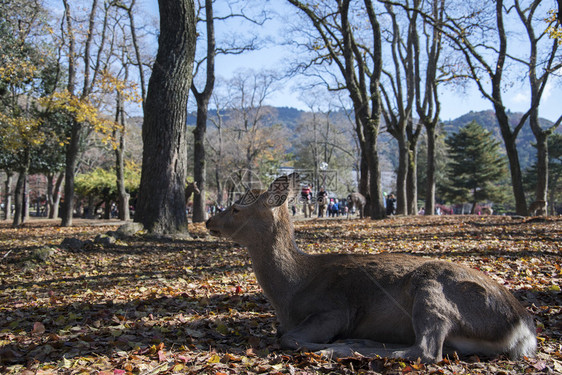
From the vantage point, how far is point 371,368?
354cm

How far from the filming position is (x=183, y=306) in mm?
5879

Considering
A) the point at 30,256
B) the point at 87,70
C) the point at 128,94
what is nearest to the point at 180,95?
the point at 30,256

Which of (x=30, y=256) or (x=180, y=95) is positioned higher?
(x=180, y=95)

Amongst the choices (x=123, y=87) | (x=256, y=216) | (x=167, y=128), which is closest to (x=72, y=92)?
(x=123, y=87)

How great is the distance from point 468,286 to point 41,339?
424 cm

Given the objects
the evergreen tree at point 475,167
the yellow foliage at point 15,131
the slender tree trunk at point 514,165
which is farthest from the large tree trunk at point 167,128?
the evergreen tree at point 475,167

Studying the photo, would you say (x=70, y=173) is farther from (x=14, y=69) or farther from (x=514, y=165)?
(x=514, y=165)

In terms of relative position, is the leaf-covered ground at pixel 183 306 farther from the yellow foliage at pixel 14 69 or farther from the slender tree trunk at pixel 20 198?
the slender tree trunk at pixel 20 198

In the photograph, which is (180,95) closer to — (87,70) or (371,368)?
(371,368)

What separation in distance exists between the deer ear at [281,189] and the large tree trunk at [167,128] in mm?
7390

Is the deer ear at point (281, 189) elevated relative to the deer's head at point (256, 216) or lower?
elevated

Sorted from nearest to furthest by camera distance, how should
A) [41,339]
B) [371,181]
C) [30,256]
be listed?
1. [41,339]
2. [30,256]
3. [371,181]

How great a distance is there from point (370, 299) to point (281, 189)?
4.78 feet

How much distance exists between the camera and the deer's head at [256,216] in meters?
4.73
